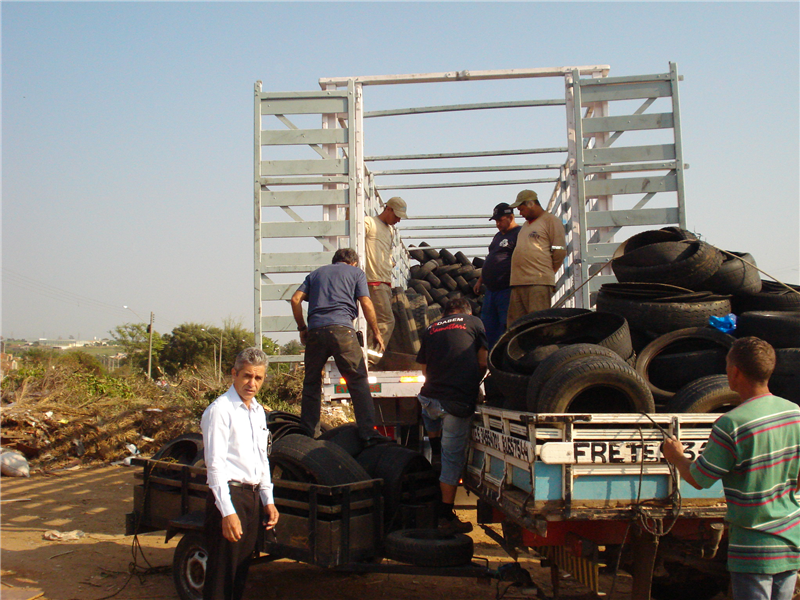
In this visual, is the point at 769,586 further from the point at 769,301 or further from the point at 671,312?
the point at 769,301

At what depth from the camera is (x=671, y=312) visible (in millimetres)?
5184

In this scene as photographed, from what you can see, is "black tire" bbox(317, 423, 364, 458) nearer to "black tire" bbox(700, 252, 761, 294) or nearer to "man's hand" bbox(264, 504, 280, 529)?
"man's hand" bbox(264, 504, 280, 529)

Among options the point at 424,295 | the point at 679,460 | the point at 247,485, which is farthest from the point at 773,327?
the point at 424,295

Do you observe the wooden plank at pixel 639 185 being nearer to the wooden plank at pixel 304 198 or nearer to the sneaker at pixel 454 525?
the wooden plank at pixel 304 198

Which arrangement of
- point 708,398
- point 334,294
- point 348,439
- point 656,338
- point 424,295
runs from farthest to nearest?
point 424,295
point 334,294
point 348,439
point 656,338
point 708,398

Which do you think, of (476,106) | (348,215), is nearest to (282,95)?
(348,215)

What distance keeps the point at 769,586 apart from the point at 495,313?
5.19 metres

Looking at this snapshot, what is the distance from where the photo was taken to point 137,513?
19.6 feet

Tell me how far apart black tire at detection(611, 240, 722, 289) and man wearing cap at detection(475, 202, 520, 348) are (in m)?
1.92

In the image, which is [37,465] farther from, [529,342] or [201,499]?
[529,342]

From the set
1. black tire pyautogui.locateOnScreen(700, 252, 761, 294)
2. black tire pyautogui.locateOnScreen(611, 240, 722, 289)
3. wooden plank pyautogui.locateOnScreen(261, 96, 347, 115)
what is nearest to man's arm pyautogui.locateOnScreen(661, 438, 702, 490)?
black tire pyautogui.locateOnScreen(611, 240, 722, 289)

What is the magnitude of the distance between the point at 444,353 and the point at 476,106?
4401 mm

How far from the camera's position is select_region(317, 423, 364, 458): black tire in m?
5.80

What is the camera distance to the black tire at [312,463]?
195 inches
